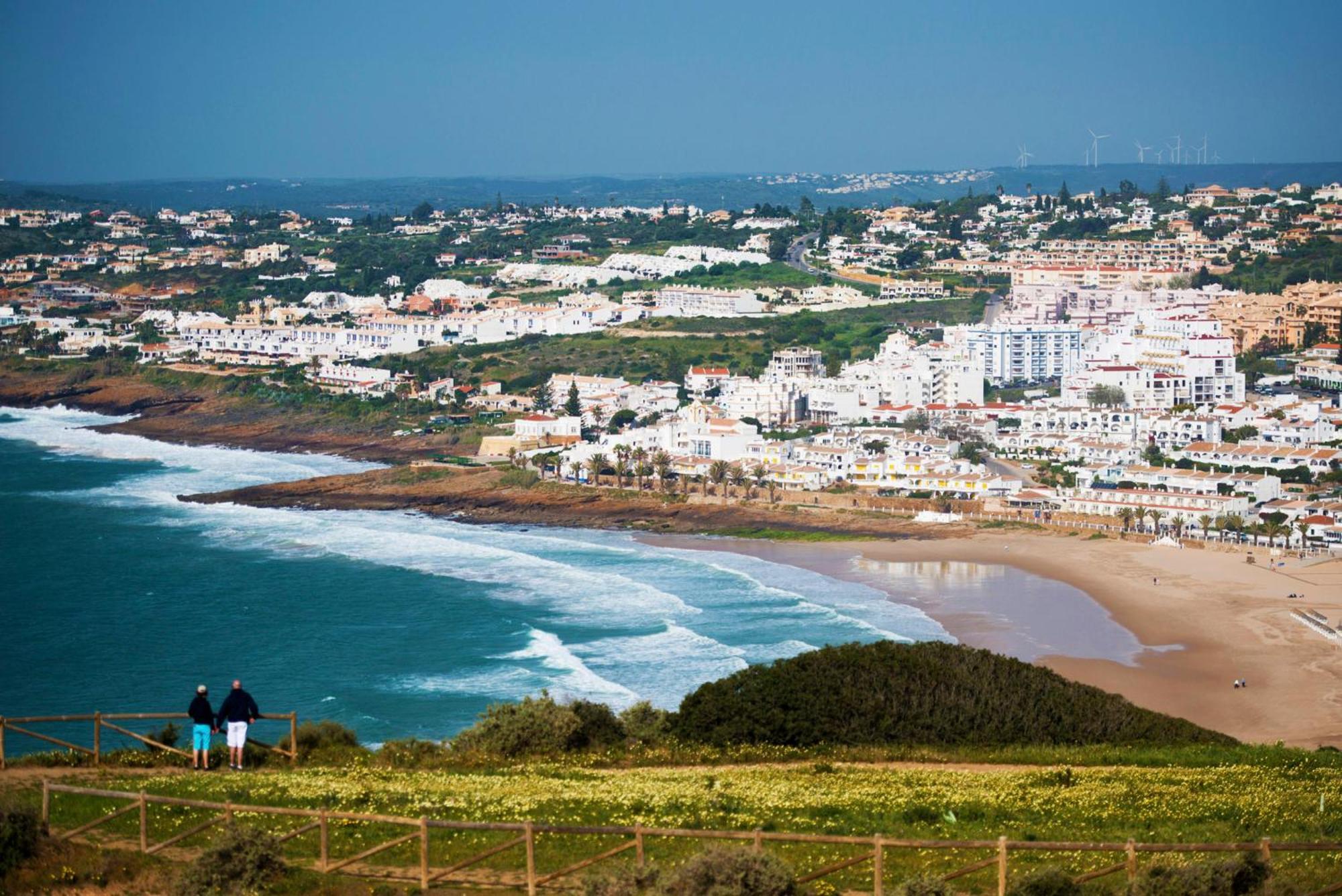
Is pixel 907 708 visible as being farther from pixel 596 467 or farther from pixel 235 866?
pixel 596 467

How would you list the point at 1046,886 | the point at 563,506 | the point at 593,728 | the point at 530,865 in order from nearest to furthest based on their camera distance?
the point at 1046,886 → the point at 530,865 → the point at 593,728 → the point at 563,506

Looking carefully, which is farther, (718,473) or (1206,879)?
(718,473)

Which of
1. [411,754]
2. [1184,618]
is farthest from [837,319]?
[411,754]

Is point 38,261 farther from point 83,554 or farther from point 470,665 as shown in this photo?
point 470,665

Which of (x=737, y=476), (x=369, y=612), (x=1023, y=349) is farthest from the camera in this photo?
(x=1023, y=349)

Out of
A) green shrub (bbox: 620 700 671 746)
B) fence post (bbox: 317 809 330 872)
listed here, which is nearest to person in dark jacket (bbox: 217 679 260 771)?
fence post (bbox: 317 809 330 872)

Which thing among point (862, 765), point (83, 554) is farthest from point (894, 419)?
point (862, 765)
